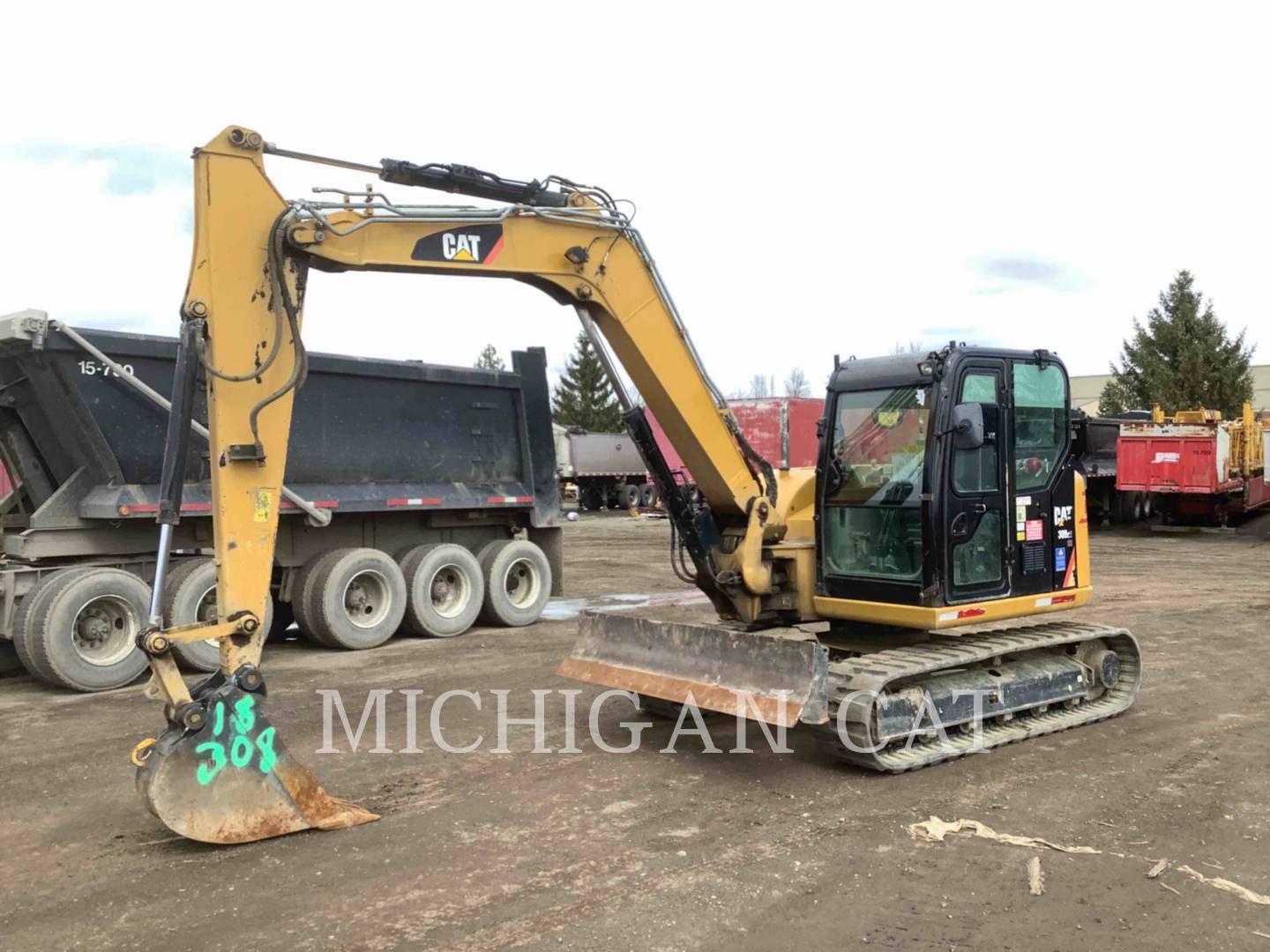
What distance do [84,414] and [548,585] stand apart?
5.14m

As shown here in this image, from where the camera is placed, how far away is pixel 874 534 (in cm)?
680

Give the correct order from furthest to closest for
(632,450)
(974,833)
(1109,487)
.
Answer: (632,450) < (1109,487) < (974,833)

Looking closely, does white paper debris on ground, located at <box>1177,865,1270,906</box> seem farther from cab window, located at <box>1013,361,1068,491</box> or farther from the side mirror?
cab window, located at <box>1013,361,1068,491</box>

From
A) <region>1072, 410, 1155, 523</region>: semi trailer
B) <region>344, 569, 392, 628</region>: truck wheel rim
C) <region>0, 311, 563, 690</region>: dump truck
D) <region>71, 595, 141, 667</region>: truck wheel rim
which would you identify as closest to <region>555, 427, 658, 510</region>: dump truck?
<region>1072, 410, 1155, 523</region>: semi trailer

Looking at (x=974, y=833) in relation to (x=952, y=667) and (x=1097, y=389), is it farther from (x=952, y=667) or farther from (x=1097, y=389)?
(x=1097, y=389)

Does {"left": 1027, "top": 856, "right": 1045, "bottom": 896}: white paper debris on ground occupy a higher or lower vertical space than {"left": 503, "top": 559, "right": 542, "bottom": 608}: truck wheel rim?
lower

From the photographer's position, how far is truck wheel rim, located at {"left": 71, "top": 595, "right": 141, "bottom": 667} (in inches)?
348

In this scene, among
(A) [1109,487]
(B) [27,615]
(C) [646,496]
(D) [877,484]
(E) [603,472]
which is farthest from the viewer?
(C) [646,496]

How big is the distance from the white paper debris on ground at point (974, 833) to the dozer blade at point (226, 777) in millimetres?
2800

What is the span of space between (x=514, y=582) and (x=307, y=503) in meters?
2.83

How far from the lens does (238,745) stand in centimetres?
491

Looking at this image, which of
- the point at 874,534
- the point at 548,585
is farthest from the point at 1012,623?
the point at 548,585

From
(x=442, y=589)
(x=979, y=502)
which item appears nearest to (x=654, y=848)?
(x=979, y=502)

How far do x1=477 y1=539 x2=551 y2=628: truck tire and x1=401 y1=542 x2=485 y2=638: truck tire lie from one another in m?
0.14
